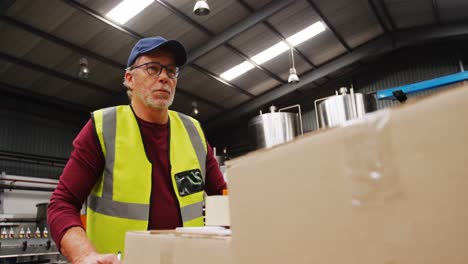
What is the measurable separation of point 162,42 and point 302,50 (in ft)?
20.5

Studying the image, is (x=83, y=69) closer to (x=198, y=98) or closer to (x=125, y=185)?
(x=198, y=98)

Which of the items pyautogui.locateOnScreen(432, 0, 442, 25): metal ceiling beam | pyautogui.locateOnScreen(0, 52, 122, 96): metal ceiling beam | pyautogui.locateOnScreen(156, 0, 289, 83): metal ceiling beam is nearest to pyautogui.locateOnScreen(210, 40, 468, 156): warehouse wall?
pyautogui.locateOnScreen(432, 0, 442, 25): metal ceiling beam

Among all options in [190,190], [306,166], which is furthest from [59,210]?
[306,166]

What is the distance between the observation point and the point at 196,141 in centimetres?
160

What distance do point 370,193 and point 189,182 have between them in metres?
1.09

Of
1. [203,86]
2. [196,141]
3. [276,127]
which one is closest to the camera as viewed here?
[196,141]

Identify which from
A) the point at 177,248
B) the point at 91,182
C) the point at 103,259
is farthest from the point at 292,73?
the point at 177,248

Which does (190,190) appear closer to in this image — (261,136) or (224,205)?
(224,205)

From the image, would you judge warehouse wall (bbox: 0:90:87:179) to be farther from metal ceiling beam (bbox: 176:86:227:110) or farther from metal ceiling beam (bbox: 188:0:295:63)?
metal ceiling beam (bbox: 188:0:295:63)

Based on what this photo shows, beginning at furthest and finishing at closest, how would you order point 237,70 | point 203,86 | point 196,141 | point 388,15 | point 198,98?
point 198,98 < point 203,86 < point 237,70 < point 388,15 < point 196,141

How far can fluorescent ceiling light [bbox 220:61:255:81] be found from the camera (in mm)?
7297

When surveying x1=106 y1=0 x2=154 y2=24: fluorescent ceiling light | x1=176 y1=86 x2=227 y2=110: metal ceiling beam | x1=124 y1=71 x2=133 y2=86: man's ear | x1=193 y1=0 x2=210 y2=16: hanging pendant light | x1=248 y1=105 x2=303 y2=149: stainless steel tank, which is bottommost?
x1=124 y1=71 x2=133 y2=86: man's ear

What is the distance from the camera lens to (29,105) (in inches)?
283

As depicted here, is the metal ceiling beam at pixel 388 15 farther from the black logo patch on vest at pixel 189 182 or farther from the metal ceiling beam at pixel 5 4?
the black logo patch on vest at pixel 189 182
